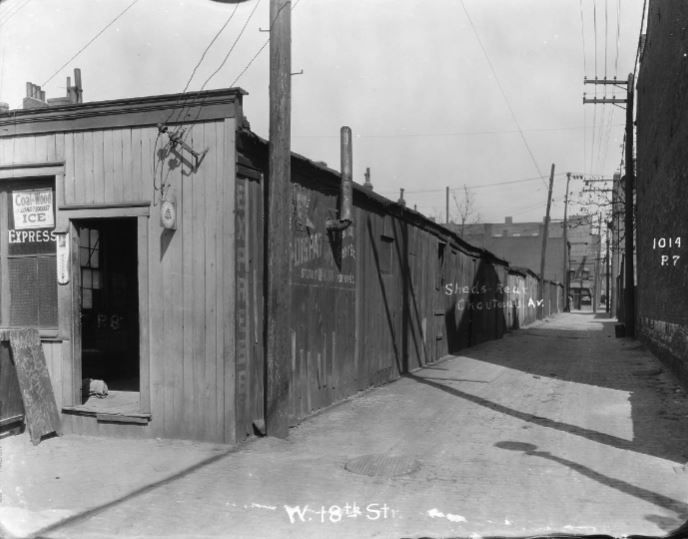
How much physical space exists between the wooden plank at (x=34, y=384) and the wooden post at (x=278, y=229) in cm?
253

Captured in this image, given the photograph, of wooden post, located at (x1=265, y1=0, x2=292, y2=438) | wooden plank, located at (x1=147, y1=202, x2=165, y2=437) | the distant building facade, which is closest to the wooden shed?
wooden plank, located at (x1=147, y1=202, x2=165, y2=437)

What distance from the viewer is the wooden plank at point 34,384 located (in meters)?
7.05

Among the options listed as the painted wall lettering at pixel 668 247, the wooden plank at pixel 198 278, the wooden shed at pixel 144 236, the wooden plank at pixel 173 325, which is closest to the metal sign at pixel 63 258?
the wooden shed at pixel 144 236

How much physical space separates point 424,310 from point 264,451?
352 inches

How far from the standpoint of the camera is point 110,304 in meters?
10.1

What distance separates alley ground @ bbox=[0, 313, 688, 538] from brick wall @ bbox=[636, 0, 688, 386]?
3526 mm

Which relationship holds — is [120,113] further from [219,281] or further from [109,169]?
[219,281]

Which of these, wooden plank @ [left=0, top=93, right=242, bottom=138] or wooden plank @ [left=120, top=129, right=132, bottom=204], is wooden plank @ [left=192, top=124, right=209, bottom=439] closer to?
wooden plank @ [left=0, top=93, right=242, bottom=138]

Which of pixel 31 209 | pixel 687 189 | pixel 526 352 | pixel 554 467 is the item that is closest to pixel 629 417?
pixel 554 467

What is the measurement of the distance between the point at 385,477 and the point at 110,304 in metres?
6.09

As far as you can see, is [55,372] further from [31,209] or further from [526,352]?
[526,352]

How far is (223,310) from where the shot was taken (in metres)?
7.00

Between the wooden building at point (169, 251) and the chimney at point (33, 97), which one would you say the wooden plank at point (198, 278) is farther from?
the chimney at point (33, 97)

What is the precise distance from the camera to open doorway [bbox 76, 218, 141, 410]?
9.60 m
